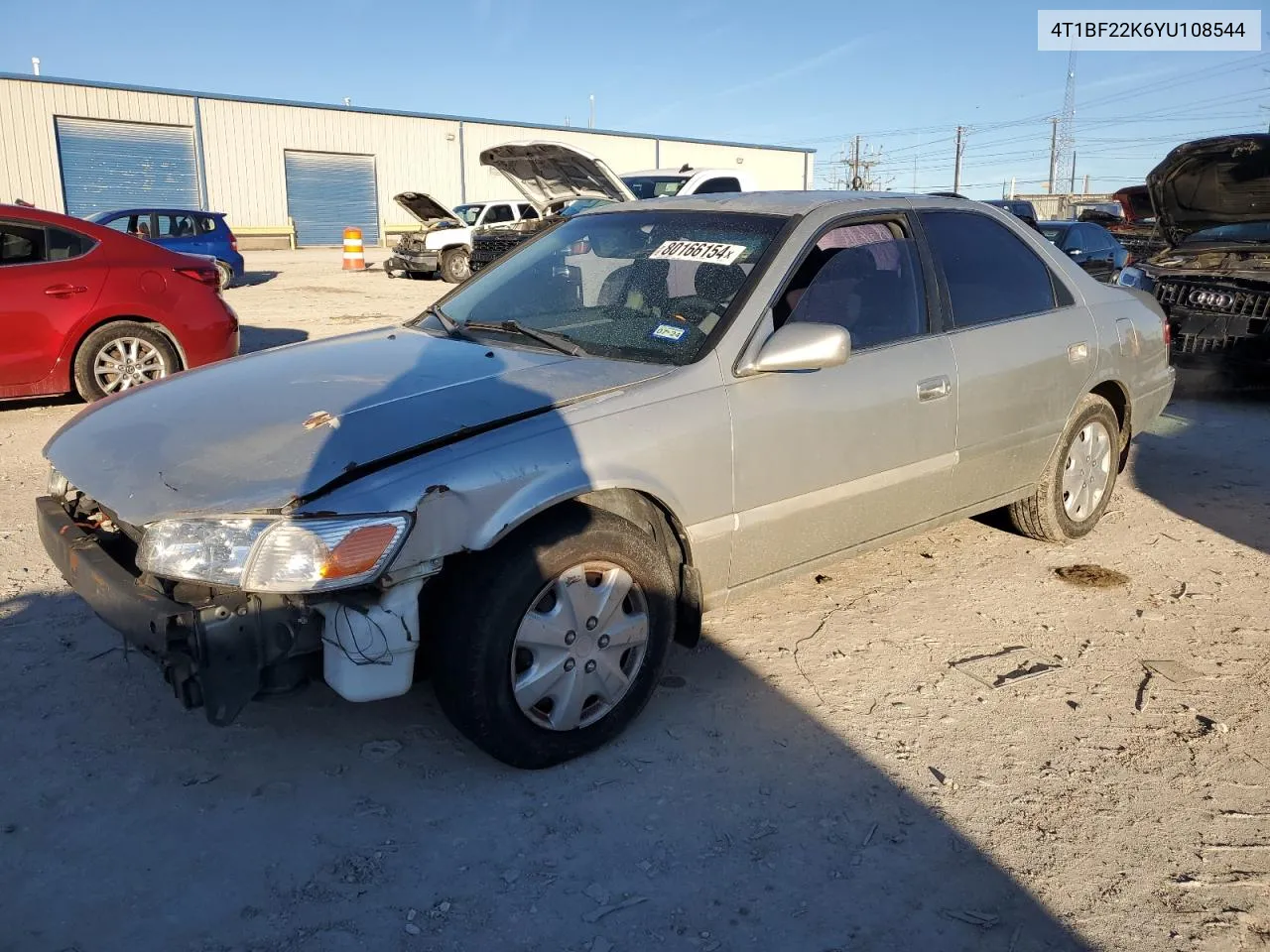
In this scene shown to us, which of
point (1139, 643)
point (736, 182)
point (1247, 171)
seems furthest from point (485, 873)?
point (736, 182)

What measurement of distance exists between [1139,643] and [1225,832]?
1243 mm

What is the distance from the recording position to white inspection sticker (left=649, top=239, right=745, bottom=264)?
11.3 feet

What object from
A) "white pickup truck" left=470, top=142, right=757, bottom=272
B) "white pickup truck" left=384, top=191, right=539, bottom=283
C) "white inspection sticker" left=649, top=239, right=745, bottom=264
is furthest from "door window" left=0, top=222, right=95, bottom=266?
"white pickup truck" left=384, top=191, right=539, bottom=283

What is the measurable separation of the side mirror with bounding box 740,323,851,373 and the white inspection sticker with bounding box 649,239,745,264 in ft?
1.52

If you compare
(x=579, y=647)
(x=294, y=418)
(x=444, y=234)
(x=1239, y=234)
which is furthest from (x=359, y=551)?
(x=444, y=234)

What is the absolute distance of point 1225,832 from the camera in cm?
260

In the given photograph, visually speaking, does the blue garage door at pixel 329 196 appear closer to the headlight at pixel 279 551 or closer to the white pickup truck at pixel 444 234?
the white pickup truck at pixel 444 234

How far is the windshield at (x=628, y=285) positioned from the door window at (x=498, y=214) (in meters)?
17.2

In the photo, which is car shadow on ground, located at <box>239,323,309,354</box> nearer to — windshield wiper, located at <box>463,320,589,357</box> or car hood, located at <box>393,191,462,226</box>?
windshield wiper, located at <box>463,320,589,357</box>

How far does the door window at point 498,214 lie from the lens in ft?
67.6

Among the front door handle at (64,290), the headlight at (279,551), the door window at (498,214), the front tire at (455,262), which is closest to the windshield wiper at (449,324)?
the headlight at (279,551)

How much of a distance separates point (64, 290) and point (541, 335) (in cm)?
502

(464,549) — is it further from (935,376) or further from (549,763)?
(935,376)

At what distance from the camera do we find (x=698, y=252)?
3.51 m
